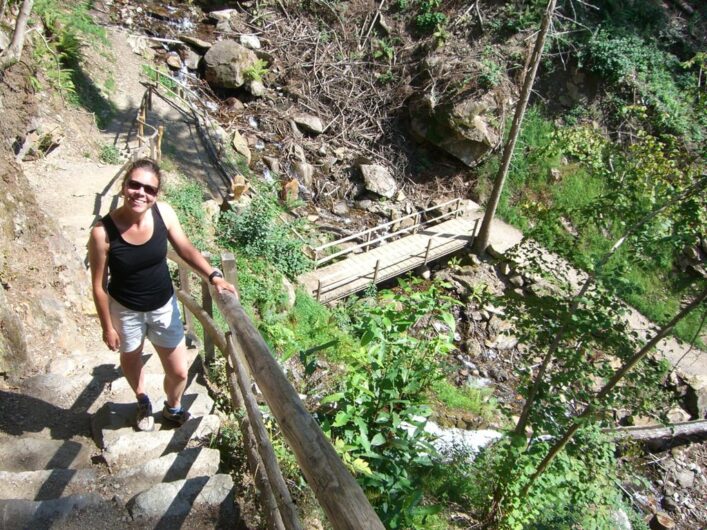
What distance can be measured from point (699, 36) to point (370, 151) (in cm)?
1195

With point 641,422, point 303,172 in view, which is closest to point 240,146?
point 303,172

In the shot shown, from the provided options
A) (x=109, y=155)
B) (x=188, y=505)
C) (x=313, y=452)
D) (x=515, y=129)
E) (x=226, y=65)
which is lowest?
(x=109, y=155)

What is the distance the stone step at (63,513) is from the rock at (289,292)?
23.7 feet

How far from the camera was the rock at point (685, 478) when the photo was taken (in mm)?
9398

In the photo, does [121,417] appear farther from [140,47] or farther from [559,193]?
[559,193]

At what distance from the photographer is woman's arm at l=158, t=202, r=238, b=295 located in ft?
10.4

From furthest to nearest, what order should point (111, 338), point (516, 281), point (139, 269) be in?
point (516, 281) → point (111, 338) → point (139, 269)

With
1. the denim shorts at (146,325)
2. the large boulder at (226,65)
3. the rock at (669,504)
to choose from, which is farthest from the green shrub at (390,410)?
the large boulder at (226,65)

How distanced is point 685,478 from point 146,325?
10274 mm

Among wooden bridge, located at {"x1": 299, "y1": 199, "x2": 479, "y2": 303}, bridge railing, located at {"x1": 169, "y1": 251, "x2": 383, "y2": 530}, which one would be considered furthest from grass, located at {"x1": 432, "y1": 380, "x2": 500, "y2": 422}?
bridge railing, located at {"x1": 169, "y1": 251, "x2": 383, "y2": 530}

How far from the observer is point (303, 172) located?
14.0m

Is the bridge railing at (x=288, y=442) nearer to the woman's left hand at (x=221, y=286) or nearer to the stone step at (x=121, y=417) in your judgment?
the woman's left hand at (x=221, y=286)

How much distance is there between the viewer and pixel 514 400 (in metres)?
10.8

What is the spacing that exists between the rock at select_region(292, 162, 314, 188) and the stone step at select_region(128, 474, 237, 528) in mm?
11893
